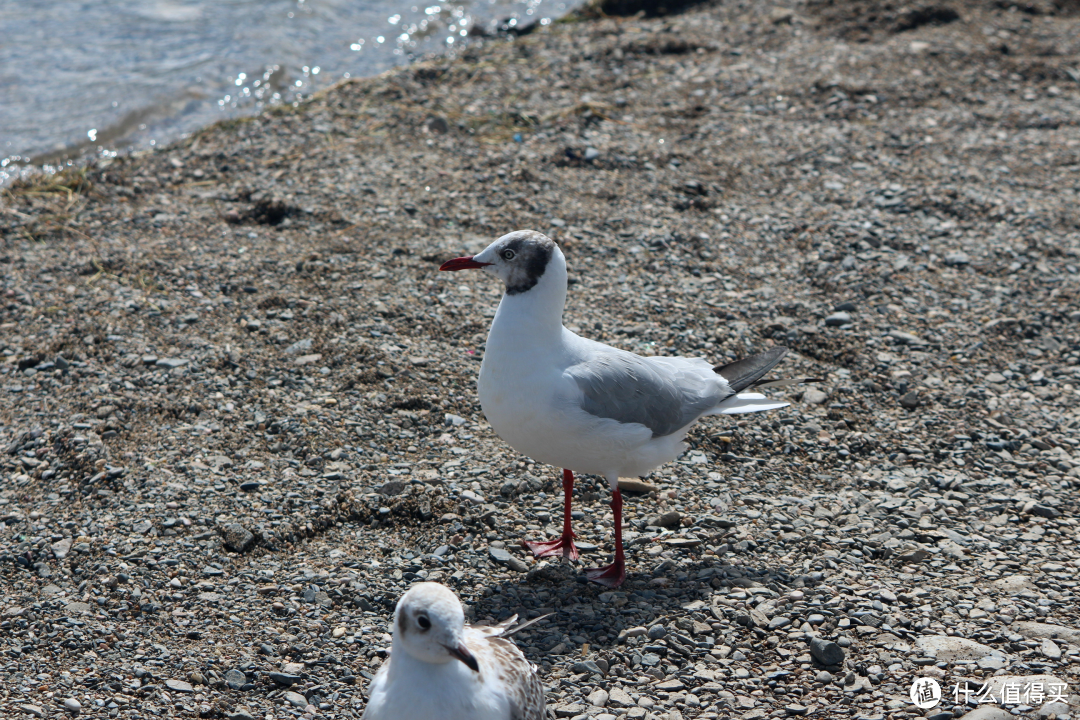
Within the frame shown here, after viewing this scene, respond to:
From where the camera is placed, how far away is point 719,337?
701cm

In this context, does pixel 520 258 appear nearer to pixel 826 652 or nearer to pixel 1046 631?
pixel 826 652

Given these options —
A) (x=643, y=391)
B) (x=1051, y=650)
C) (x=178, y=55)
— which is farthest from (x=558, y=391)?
(x=178, y=55)

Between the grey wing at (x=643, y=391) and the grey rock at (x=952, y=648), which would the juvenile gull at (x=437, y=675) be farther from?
the grey rock at (x=952, y=648)

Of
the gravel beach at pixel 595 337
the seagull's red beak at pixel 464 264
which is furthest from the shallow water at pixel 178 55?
the seagull's red beak at pixel 464 264

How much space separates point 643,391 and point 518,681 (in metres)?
1.87

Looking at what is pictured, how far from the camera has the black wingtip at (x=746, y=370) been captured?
556cm

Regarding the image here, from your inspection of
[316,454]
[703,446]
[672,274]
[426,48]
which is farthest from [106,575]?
[426,48]

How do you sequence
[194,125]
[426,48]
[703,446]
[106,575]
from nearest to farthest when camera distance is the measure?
[106,575], [703,446], [194,125], [426,48]

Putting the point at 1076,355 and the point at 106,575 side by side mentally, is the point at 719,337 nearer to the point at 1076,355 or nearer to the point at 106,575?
the point at 1076,355

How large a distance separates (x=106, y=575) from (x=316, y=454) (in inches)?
53.1

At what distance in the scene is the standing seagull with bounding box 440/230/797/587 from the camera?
4.80 m

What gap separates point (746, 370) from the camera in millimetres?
5633

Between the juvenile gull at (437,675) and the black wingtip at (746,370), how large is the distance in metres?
2.49

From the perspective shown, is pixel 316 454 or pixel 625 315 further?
pixel 625 315
